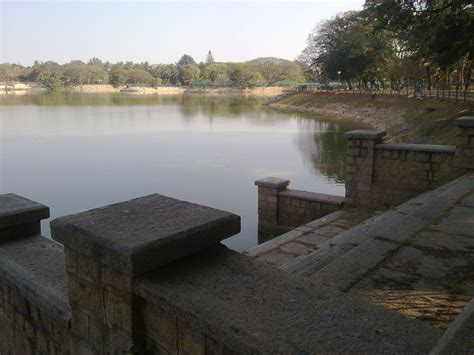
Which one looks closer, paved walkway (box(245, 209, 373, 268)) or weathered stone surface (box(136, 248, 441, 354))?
weathered stone surface (box(136, 248, 441, 354))

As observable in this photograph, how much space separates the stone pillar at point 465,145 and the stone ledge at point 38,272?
23.7 ft

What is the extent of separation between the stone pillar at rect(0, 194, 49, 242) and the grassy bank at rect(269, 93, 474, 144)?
16235mm

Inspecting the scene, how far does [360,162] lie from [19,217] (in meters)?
7.00

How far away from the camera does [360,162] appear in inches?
350

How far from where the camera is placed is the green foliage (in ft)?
359

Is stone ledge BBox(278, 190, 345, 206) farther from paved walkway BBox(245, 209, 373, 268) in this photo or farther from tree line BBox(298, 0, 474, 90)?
tree line BBox(298, 0, 474, 90)

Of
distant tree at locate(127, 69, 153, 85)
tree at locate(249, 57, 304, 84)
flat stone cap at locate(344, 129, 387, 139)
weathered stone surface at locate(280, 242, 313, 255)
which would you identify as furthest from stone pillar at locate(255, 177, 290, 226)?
distant tree at locate(127, 69, 153, 85)

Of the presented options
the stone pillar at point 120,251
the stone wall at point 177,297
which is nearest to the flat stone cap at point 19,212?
the stone wall at point 177,297

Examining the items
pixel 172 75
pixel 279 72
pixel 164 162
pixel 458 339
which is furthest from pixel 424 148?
pixel 172 75

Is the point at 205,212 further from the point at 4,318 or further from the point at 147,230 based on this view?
the point at 4,318

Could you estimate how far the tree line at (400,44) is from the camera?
45.6ft

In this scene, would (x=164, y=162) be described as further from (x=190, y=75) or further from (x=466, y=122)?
(x=190, y=75)

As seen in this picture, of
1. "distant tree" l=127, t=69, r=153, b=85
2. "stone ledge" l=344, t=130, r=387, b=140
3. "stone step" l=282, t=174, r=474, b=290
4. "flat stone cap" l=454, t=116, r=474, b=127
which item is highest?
"distant tree" l=127, t=69, r=153, b=85

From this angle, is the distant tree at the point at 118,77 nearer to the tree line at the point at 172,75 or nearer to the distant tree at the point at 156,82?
the tree line at the point at 172,75
